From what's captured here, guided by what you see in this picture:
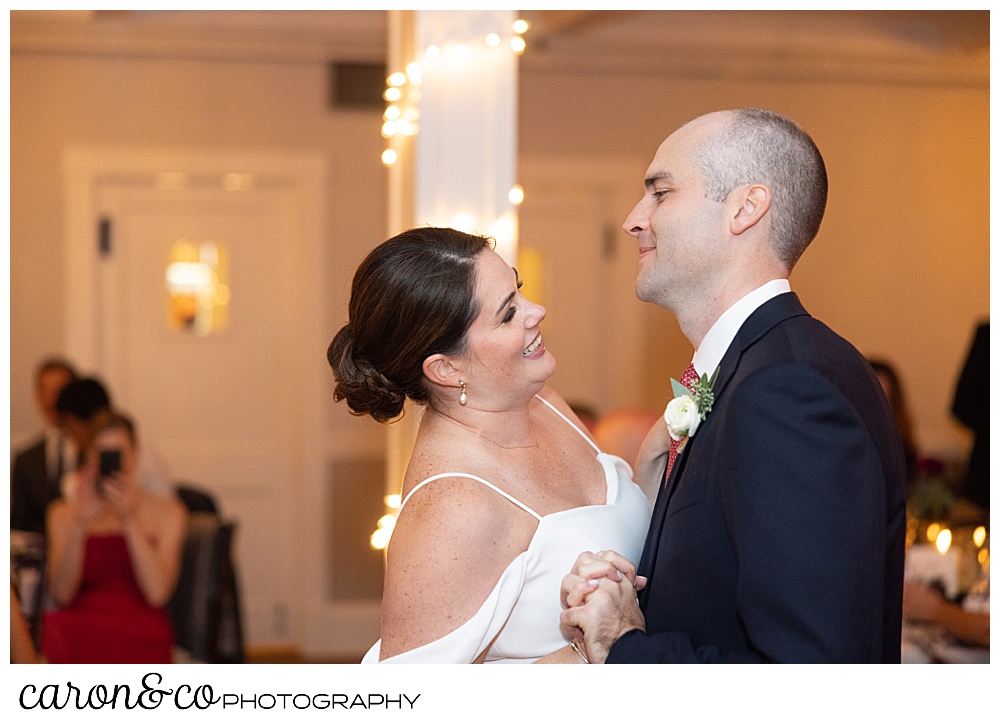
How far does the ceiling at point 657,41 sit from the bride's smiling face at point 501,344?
3643 millimetres

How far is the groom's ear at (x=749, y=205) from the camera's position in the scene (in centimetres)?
146

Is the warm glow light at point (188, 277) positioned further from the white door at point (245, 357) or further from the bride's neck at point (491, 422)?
the bride's neck at point (491, 422)

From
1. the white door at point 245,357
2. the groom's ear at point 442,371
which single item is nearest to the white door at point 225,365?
the white door at point 245,357

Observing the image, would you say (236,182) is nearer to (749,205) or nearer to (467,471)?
(467,471)

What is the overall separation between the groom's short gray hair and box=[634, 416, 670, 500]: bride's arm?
515mm

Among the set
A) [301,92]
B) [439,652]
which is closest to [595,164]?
[301,92]

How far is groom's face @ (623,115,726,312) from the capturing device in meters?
1.48

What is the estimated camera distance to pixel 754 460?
1.27m

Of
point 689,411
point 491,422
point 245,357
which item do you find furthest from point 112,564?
point 689,411

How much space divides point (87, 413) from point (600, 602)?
3264 mm

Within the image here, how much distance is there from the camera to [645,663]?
1327mm

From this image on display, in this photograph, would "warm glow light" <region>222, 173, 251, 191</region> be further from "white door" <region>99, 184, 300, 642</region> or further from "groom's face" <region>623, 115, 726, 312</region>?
"groom's face" <region>623, 115, 726, 312</region>
